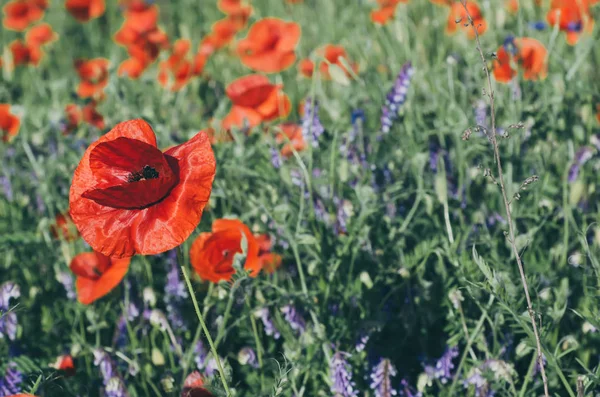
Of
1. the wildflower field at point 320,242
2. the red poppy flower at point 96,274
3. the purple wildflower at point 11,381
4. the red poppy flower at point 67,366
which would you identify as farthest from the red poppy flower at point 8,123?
the red poppy flower at point 67,366

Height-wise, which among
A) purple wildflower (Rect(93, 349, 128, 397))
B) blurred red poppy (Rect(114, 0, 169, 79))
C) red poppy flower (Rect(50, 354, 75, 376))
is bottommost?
blurred red poppy (Rect(114, 0, 169, 79))

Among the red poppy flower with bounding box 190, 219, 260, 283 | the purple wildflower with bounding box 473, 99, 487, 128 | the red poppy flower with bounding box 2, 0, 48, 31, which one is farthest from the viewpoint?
the red poppy flower with bounding box 2, 0, 48, 31

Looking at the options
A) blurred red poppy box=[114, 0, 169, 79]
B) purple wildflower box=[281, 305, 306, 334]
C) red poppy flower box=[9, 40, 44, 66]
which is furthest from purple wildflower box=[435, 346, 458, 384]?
red poppy flower box=[9, 40, 44, 66]

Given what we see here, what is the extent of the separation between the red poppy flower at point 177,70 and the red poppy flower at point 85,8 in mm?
1028

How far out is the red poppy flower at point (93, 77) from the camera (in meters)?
3.15

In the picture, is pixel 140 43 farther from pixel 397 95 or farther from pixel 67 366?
pixel 67 366

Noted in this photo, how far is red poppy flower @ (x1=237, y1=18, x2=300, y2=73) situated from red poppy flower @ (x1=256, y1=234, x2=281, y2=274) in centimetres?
97

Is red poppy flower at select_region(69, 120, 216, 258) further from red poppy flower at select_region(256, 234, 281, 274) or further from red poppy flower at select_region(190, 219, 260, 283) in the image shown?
red poppy flower at select_region(256, 234, 281, 274)

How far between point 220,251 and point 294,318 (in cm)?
22

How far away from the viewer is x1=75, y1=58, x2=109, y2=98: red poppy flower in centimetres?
315

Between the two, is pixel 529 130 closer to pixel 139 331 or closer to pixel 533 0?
pixel 139 331

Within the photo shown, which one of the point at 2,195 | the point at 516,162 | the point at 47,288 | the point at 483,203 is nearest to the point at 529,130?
the point at 516,162

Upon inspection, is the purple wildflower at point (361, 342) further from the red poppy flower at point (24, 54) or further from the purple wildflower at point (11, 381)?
the red poppy flower at point (24, 54)

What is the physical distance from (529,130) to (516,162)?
149mm
